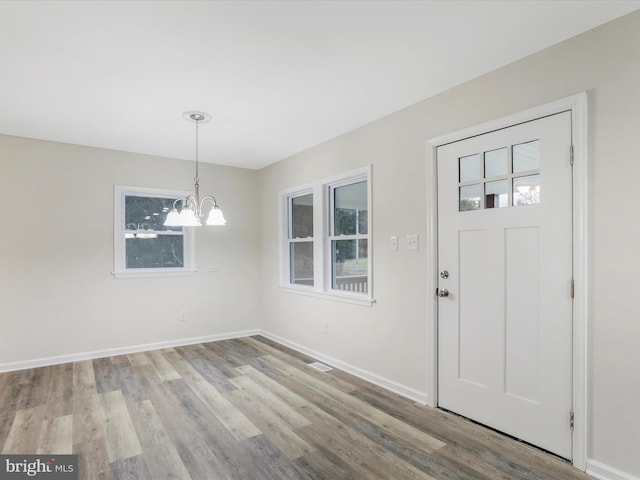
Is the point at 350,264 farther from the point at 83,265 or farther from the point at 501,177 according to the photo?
the point at 83,265

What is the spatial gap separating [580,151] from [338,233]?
2.54 meters

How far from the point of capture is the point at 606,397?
208cm

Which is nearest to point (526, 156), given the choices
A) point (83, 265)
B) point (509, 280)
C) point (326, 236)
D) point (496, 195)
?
point (496, 195)

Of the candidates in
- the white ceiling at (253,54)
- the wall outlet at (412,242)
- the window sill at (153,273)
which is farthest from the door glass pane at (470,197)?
the window sill at (153,273)

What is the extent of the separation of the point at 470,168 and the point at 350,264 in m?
1.76

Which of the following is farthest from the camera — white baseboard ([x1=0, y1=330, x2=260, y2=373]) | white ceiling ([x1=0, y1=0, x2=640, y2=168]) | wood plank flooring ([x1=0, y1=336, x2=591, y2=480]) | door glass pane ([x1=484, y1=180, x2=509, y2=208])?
white baseboard ([x1=0, y1=330, x2=260, y2=373])

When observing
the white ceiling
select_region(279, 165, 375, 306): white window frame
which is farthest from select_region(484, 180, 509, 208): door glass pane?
select_region(279, 165, 375, 306): white window frame

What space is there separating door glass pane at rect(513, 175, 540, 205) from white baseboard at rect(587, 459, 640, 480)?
Answer: 1537 millimetres

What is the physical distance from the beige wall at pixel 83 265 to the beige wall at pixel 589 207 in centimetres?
184

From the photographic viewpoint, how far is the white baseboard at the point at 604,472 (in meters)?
2.00

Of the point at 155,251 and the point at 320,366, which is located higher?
the point at 155,251

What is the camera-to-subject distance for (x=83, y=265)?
14.5 ft

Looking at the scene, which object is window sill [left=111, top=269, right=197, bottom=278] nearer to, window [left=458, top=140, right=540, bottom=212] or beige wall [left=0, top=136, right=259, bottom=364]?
beige wall [left=0, top=136, right=259, bottom=364]

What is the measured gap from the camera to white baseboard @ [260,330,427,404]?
10.4 ft
